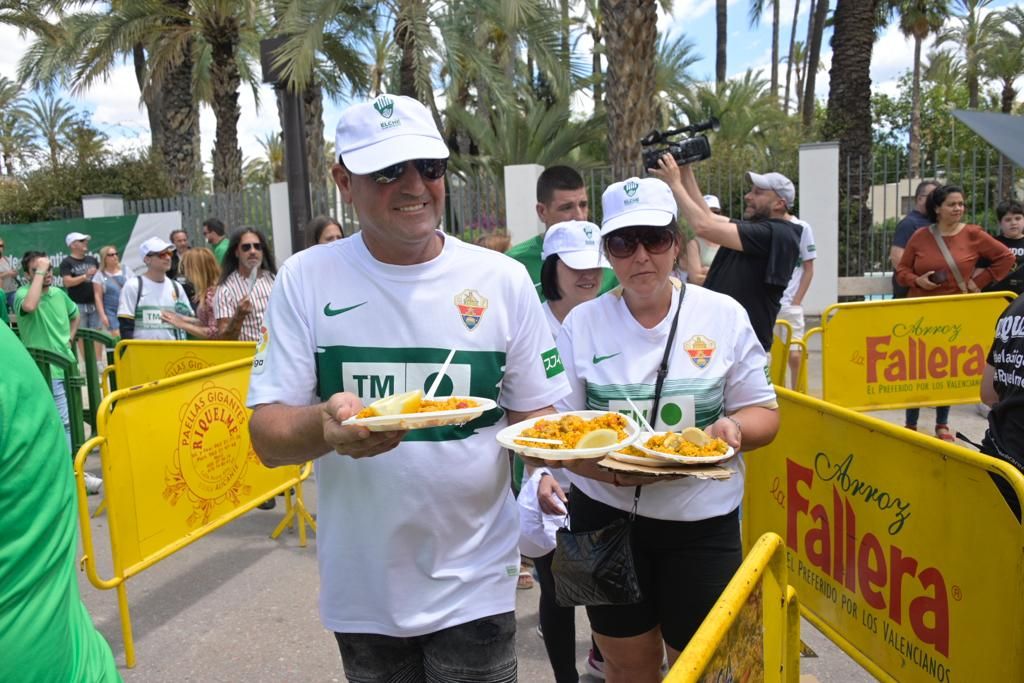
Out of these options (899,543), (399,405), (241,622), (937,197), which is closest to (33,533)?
(399,405)

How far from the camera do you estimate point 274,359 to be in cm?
212

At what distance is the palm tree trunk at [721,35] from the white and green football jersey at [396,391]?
1712 inches

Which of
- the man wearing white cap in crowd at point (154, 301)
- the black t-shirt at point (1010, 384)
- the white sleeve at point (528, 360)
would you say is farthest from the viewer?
the man wearing white cap in crowd at point (154, 301)

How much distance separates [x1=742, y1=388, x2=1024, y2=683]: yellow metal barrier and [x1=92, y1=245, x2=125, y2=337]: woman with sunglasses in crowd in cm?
1030

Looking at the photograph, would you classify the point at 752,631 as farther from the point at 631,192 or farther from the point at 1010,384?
the point at 1010,384

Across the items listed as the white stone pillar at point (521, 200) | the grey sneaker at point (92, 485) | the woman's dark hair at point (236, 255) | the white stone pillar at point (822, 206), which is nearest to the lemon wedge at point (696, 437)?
the woman's dark hair at point (236, 255)

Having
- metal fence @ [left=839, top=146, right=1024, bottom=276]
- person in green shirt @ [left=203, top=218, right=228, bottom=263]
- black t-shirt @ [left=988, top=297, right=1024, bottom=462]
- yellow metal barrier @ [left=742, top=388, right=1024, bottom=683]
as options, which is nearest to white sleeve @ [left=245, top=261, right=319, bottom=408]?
yellow metal barrier @ [left=742, top=388, right=1024, bottom=683]

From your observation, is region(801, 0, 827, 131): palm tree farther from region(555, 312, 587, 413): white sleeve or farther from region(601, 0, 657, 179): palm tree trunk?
region(555, 312, 587, 413): white sleeve

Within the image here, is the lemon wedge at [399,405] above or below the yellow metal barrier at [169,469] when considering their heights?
above

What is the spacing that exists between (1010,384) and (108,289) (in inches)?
452

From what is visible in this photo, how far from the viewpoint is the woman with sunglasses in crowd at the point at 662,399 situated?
2.67 meters

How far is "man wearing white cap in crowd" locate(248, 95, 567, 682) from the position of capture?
2.10 m

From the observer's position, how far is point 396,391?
84.0 inches

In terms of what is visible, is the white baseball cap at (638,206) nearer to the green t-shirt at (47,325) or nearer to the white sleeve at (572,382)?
the white sleeve at (572,382)
